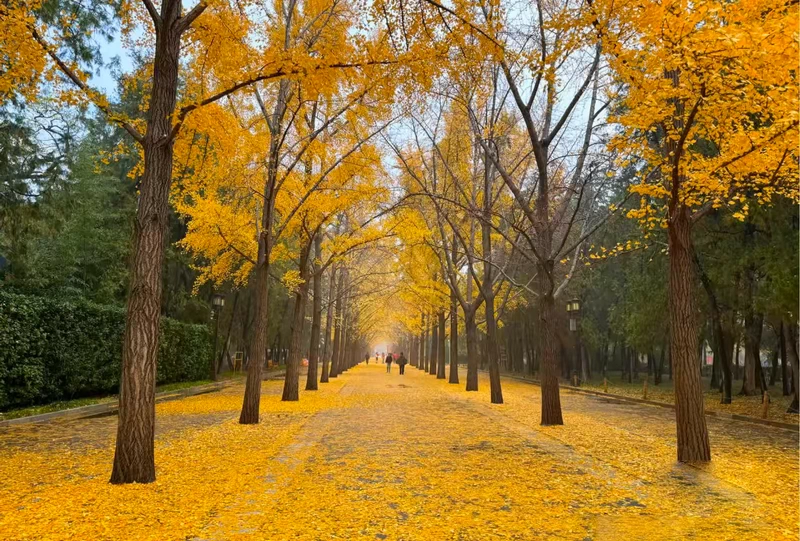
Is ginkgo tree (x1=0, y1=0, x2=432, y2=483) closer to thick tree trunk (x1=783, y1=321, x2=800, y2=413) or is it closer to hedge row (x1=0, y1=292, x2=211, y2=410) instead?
hedge row (x1=0, y1=292, x2=211, y2=410)

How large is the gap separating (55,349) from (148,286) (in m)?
9.51

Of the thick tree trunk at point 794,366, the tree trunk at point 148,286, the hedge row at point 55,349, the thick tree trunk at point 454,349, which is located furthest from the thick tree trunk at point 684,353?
the thick tree trunk at point 454,349

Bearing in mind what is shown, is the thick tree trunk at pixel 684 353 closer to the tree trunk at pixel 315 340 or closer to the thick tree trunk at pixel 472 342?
the tree trunk at pixel 315 340

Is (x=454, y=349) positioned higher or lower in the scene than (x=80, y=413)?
higher

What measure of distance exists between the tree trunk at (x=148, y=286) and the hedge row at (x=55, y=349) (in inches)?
298

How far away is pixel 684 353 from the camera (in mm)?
7371

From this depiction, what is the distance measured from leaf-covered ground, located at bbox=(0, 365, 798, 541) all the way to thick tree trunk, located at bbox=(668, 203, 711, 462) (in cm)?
39

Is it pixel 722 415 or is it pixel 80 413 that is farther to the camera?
pixel 722 415

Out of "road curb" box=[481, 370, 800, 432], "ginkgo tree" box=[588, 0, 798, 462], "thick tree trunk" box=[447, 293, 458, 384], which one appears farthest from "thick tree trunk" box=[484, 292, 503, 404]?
"ginkgo tree" box=[588, 0, 798, 462]

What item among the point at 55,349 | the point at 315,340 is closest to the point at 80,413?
the point at 55,349

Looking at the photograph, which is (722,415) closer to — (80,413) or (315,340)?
(315,340)

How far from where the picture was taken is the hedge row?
37.5 feet

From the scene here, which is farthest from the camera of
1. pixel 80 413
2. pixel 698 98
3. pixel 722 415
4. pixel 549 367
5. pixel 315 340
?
pixel 315 340

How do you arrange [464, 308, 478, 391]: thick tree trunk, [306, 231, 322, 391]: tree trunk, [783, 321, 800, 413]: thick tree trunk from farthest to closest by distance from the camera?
1. [464, 308, 478, 391]: thick tree trunk
2. [306, 231, 322, 391]: tree trunk
3. [783, 321, 800, 413]: thick tree trunk
